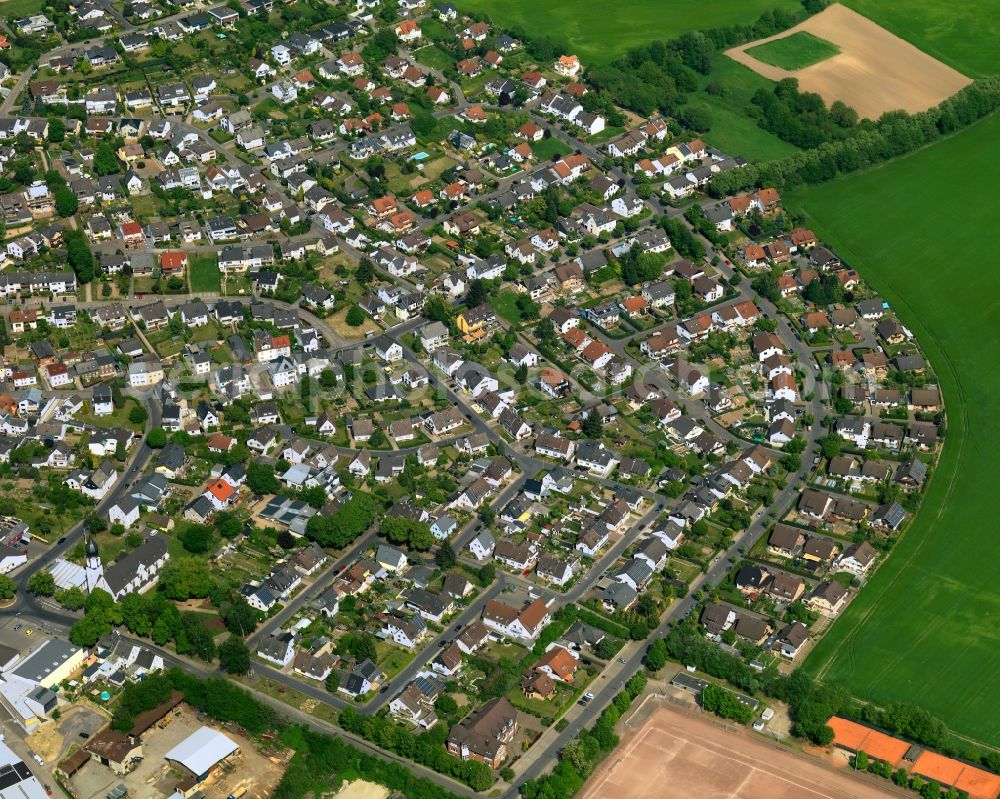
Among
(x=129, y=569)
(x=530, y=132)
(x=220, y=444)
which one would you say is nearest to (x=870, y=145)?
(x=530, y=132)

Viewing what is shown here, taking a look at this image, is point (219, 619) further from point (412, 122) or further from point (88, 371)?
point (412, 122)

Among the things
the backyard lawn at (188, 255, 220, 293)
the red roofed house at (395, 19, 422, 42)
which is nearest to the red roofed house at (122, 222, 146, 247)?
the backyard lawn at (188, 255, 220, 293)

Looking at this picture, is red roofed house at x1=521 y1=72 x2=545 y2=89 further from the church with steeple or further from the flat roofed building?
the flat roofed building

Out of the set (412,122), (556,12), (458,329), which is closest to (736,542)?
(458,329)

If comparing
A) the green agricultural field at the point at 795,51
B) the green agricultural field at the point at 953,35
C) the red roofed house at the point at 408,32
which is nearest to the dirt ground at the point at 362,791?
the red roofed house at the point at 408,32

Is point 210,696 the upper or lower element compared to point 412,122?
lower

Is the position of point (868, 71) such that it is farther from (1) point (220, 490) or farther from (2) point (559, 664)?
(2) point (559, 664)
